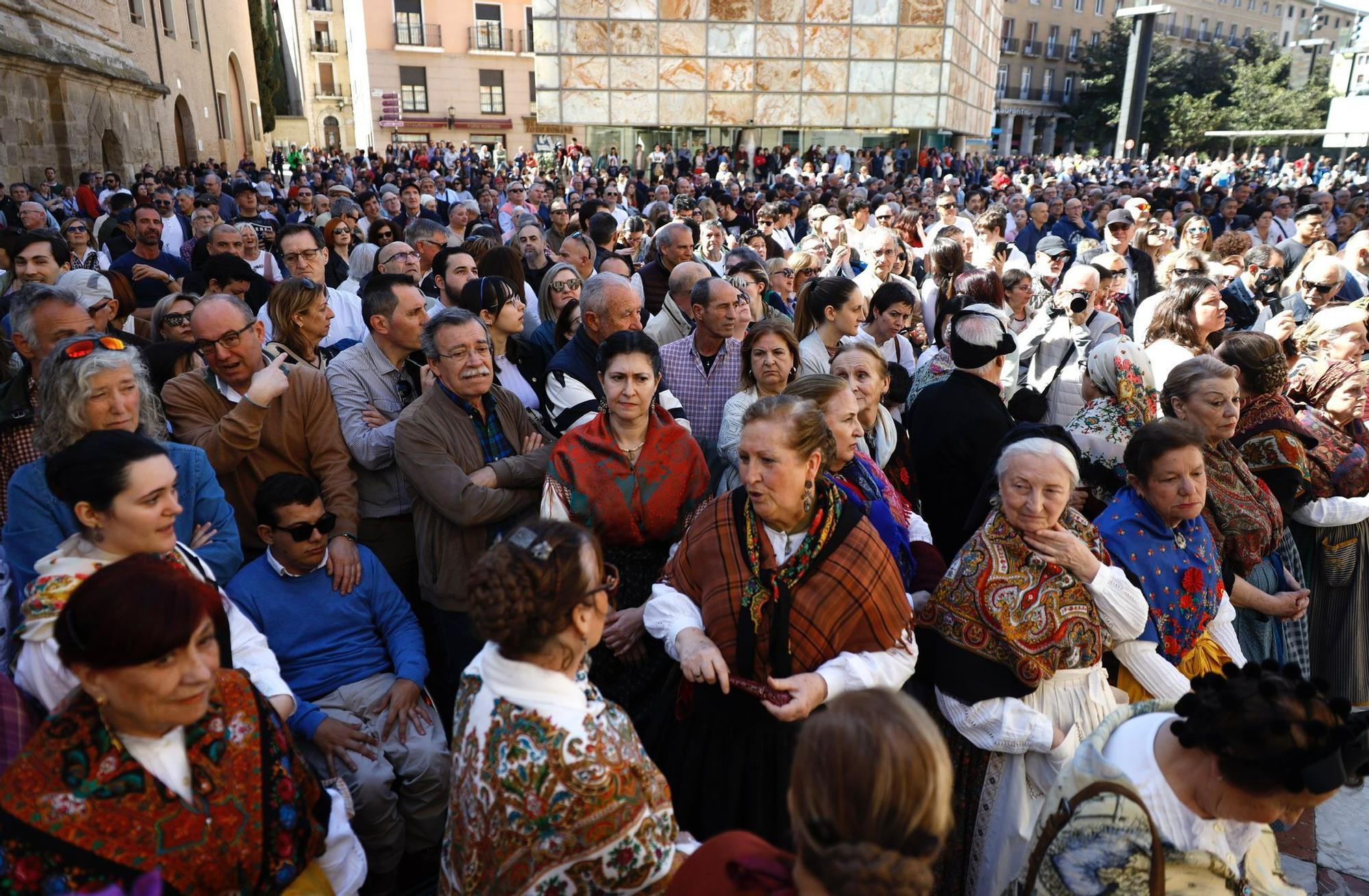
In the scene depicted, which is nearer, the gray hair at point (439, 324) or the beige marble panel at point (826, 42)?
the gray hair at point (439, 324)

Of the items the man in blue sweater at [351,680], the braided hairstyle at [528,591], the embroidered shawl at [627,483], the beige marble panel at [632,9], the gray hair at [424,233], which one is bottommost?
the man in blue sweater at [351,680]

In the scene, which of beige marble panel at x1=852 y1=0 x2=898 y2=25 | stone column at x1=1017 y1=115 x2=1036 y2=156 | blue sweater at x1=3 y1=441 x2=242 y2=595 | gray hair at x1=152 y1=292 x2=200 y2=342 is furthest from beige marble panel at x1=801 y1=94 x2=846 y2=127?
stone column at x1=1017 y1=115 x2=1036 y2=156

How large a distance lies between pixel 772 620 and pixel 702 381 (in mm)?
1885

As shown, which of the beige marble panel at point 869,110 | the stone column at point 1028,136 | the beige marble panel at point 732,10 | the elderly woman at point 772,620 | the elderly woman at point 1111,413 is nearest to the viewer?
the elderly woman at point 772,620

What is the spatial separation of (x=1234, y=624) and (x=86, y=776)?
3974 millimetres

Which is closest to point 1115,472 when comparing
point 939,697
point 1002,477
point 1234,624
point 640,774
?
point 1234,624

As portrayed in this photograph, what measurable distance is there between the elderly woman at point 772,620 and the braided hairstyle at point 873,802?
0.97 metres

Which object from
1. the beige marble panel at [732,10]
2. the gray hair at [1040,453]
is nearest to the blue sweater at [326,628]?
the gray hair at [1040,453]

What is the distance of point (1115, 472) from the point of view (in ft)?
11.9

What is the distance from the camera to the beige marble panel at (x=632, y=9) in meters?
24.1

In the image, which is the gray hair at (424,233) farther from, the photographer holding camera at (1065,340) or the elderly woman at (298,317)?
the photographer holding camera at (1065,340)

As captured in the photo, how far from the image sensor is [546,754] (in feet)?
5.64

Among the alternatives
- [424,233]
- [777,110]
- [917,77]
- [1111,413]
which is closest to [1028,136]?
[917,77]

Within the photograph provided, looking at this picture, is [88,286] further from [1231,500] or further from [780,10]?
[780,10]
